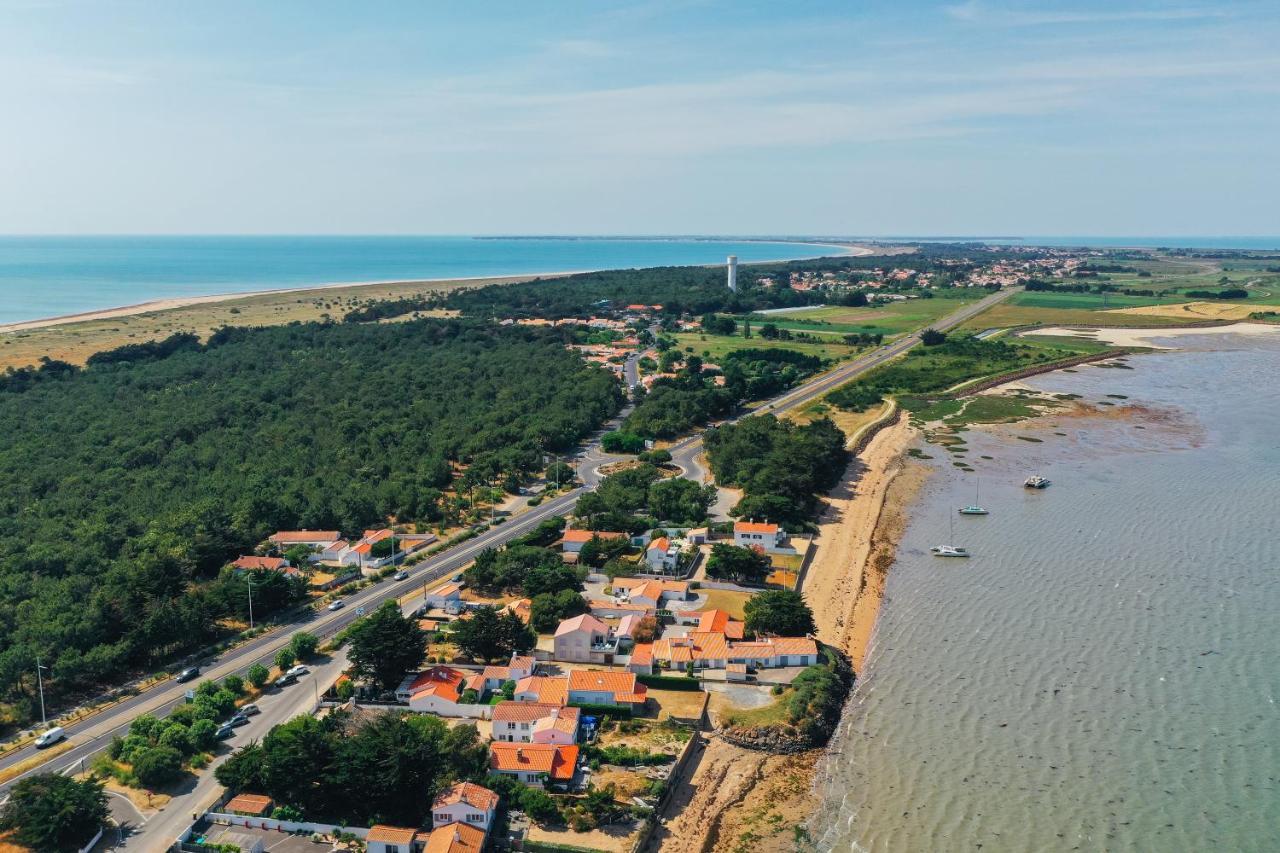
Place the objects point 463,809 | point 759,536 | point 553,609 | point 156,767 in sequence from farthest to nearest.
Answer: point 759,536 < point 553,609 < point 156,767 < point 463,809

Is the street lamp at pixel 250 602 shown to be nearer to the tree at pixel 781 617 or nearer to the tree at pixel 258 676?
the tree at pixel 258 676

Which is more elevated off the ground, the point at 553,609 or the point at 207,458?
Answer: the point at 207,458

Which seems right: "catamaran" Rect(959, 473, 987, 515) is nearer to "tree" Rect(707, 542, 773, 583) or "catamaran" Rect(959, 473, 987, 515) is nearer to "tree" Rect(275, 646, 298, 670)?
"tree" Rect(707, 542, 773, 583)

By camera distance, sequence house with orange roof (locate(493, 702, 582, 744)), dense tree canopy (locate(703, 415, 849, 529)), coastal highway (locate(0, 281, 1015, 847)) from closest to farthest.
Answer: coastal highway (locate(0, 281, 1015, 847)), house with orange roof (locate(493, 702, 582, 744)), dense tree canopy (locate(703, 415, 849, 529))

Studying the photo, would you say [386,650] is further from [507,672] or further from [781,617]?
[781,617]

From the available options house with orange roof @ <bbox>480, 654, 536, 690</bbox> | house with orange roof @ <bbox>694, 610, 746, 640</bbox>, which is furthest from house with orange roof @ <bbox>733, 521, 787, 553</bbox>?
house with orange roof @ <bbox>480, 654, 536, 690</bbox>

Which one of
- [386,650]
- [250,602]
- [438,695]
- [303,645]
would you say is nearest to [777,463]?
[438,695]

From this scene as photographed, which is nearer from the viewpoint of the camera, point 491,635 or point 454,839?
point 454,839

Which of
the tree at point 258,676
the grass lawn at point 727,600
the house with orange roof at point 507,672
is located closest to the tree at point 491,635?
the house with orange roof at point 507,672
